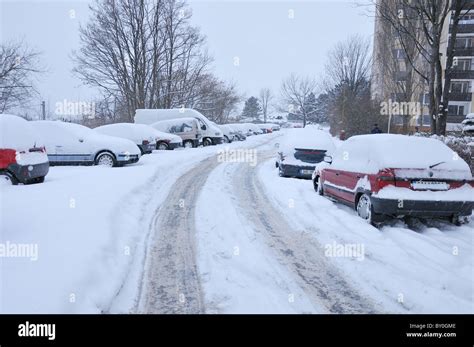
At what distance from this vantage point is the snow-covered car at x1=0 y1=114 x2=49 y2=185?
888cm

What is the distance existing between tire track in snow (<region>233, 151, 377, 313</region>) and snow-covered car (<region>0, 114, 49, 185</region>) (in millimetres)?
5222

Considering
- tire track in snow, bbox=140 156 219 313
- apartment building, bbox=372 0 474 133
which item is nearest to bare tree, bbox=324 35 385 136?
apartment building, bbox=372 0 474 133

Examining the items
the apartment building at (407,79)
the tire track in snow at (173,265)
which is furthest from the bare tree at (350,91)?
the tire track in snow at (173,265)

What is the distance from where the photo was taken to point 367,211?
682cm

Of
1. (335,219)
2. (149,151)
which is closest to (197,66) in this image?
(149,151)

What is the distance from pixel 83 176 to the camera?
1067cm

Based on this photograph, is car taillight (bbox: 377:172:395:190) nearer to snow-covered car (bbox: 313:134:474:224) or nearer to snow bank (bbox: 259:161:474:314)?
snow-covered car (bbox: 313:134:474:224)

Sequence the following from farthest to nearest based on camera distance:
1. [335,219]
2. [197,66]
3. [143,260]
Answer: [197,66] < [335,219] < [143,260]

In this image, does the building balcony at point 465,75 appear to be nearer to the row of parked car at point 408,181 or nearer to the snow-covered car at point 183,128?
the snow-covered car at point 183,128

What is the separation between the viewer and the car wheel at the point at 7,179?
8898 mm

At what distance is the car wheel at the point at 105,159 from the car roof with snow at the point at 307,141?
6351 mm

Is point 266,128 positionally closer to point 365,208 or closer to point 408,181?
point 365,208

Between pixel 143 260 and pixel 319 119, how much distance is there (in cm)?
7444
